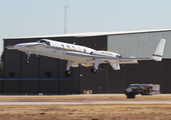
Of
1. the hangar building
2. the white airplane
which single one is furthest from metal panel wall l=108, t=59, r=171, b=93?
the white airplane

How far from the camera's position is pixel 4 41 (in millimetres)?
73000

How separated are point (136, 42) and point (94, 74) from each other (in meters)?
12.0

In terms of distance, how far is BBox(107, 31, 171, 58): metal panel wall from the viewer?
216ft

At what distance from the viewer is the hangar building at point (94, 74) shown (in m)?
65.8

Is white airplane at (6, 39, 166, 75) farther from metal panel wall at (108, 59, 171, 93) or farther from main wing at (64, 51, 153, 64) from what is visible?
metal panel wall at (108, 59, 171, 93)

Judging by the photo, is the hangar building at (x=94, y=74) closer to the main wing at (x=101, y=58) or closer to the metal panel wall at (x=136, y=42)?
the metal panel wall at (x=136, y=42)

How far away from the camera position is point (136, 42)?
217 ft

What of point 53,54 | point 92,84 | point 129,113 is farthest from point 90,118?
point 92,84

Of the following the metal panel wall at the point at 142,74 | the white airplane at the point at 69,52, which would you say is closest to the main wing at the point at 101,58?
the white airplane at the point at 69,52

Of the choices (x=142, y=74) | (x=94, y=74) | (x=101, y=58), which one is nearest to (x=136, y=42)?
(x=142, y=74)

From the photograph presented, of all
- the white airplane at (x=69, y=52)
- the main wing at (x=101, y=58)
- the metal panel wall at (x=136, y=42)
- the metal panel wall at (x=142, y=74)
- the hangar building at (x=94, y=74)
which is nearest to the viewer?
the white airplane at (x=69, y=52)

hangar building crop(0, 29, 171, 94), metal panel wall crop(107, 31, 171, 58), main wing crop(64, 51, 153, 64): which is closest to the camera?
main wing crop(64, 51, 153, 64)

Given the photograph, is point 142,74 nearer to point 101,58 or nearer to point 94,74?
point 94,74

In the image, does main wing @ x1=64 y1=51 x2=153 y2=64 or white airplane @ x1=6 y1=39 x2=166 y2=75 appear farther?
main wing @ x1=64 y1=51 x2=153 y2=64
